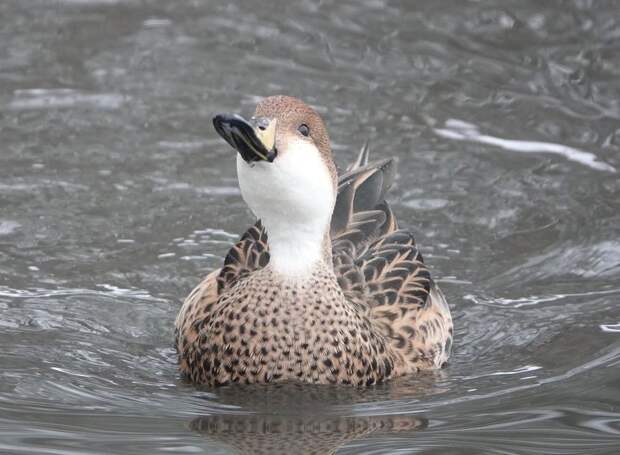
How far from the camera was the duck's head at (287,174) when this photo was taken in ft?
21.3

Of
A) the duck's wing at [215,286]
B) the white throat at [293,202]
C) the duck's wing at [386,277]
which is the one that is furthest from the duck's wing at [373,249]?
the white throat at [293,202]

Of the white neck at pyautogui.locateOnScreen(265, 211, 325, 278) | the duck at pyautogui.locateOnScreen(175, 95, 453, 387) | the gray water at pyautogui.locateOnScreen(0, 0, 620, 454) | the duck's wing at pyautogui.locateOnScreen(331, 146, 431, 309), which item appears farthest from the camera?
the duck's wing at pyautogui.locateOnScreen(331, 146, 431, 309)

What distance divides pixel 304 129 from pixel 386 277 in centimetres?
140

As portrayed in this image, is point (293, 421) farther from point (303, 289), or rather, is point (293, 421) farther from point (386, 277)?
point (386, 277)

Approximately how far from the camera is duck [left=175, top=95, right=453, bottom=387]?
6719 mm

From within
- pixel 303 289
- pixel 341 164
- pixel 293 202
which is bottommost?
pixel 303 289

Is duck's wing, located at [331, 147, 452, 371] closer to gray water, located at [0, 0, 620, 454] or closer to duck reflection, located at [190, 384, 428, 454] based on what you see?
gray water, located at [0, 0, 620, 454]

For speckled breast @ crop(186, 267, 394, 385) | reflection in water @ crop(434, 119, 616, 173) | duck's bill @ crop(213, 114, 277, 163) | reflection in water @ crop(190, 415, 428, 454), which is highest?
duck's bill @ crop(213, 114, 277, 163)

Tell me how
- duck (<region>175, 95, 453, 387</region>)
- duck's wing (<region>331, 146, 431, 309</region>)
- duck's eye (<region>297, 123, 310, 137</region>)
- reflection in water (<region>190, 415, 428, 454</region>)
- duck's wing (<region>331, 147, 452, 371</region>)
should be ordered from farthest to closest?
duck's wing (<region>331, 146, 431, 309</region>) < duck's wing (<region>331, 147, 452, 371</region>) < duck's eye (<region>297, 123, 310, 137</region>) < duck (<region>175, 95, 453, 387</region>) < reflection in water (<region>190, 415, 428, 454</region>)

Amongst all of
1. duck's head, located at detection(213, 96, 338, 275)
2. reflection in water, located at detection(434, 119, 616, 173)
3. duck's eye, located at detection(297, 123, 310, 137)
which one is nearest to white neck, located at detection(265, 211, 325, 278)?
duck's head, located at detection(213, 96, 338, 275)

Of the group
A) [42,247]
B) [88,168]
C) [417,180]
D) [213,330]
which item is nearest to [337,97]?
[417,180]

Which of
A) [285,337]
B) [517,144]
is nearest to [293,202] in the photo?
[285,337]

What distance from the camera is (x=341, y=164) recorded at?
10672mm

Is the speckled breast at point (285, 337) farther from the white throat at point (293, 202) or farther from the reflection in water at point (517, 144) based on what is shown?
the reflection in water at point (517, 144)
